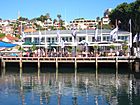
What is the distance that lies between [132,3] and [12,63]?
44.1 m

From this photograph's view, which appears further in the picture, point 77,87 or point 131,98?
point 77,87

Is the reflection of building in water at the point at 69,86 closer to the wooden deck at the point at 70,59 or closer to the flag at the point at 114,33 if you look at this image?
the wooden deck at the point at 70,59

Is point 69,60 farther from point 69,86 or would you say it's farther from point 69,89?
point 69,89

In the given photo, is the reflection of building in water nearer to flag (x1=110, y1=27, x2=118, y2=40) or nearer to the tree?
flag (x1=110, y1=27, x2=118, y2=40)

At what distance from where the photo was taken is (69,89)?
4556 centimetres

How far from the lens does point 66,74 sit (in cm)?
6169

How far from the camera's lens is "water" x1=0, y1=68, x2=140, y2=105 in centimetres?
3756

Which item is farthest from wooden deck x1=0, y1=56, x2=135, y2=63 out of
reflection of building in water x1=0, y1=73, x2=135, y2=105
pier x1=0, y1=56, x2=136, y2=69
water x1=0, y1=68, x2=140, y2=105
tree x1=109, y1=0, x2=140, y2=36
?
tree x1=109, y1=0, x2=140, y2=36

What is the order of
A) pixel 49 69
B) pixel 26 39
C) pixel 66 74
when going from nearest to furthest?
pixel 66 74 → pixel 49 69 → pixel 26 39

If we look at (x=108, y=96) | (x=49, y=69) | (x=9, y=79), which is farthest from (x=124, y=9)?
(x=108, y=96)

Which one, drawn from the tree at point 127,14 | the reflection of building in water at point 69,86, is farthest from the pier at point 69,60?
the tree at point 127,14

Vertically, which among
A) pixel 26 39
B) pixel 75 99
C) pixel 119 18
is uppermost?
pixel 119 18

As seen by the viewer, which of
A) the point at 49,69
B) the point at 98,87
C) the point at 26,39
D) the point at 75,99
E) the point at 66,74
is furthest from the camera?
the point at 26,39

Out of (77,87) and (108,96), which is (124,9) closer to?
(77,87)
